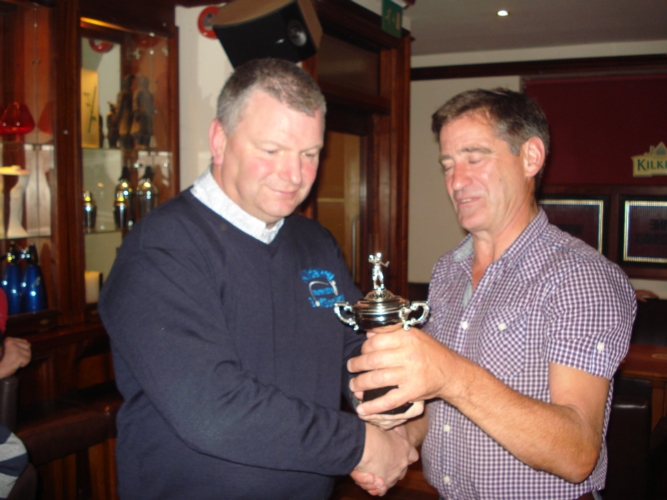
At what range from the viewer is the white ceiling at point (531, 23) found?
421 centimetres

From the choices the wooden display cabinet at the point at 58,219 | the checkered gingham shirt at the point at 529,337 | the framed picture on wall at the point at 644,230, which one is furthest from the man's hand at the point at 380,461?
the framed picture on wall at the point at 644,230

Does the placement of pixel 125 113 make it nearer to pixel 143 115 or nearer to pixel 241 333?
pixel 143 115

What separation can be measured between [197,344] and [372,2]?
343 cm

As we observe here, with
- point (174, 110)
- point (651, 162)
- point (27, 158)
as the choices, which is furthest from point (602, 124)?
point (27, 158)

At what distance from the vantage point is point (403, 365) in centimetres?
104

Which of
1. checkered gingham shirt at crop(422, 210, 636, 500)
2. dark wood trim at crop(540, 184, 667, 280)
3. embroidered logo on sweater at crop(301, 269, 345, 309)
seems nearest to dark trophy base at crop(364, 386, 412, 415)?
checkered gingham shirt at crop(422, 210, 636, 500)

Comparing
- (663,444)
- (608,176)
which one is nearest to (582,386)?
(663,444)

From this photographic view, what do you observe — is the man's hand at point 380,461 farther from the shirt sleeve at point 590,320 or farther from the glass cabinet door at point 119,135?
the glass cabinet door at point 119,135

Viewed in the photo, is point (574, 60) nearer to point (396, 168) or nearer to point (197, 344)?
point (396, 168)

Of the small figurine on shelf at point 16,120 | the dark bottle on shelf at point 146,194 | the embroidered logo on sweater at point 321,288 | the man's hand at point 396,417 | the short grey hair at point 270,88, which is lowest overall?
the man's hand at point 396,417

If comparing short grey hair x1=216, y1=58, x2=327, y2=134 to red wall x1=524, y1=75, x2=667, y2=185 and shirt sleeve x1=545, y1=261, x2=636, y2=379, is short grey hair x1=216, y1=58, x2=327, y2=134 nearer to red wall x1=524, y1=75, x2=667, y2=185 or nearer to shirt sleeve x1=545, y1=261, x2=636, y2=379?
shirt sleeve x1=545, y1=261, x2=636, y2=379

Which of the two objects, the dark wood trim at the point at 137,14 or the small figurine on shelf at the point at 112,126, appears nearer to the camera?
the dark wood trim at the point at 137,14

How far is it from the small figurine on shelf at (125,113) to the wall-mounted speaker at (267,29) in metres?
0.78

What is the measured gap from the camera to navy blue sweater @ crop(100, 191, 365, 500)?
114 cm
